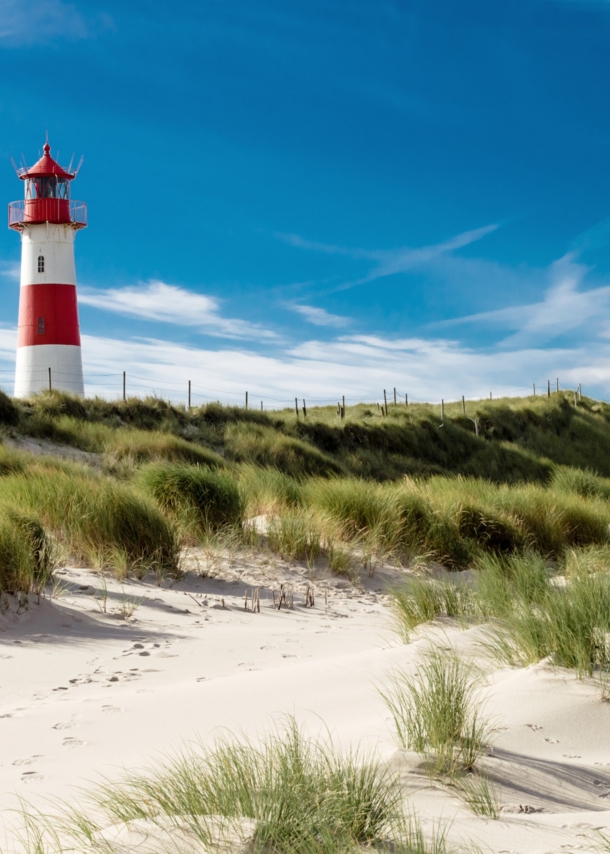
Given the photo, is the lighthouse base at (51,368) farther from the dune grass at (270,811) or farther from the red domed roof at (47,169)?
the dune grass at (270,811)

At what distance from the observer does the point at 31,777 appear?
9.24ft

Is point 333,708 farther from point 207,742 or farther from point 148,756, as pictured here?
point 148,756

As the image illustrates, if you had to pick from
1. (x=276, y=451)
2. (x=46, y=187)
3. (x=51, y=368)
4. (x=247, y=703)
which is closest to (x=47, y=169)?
(x=46, y=187)

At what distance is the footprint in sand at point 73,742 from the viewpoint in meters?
3.16

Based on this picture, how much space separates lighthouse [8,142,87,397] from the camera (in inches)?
1028

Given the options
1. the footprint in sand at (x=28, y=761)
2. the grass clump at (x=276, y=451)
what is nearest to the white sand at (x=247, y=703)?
the footprint in sand at (x=28, y=761)

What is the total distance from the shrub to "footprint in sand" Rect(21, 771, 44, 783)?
6.39 meters

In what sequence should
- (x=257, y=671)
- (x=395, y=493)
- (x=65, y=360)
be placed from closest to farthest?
(x=257, y=671) → (x=395, y=493) → (x=65, y=360)

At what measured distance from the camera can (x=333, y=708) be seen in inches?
144

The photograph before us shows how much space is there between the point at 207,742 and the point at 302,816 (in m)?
1.28

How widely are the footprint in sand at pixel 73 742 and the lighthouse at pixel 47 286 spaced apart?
2335 cm

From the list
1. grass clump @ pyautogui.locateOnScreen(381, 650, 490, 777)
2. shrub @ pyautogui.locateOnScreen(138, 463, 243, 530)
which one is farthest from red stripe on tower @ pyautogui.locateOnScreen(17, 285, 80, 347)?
grass clump @ pyautogui.locateOnScreen(381, 650, 490, 777)

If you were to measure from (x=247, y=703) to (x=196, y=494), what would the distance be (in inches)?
238

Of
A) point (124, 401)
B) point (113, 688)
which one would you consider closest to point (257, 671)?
point (113, 688)
